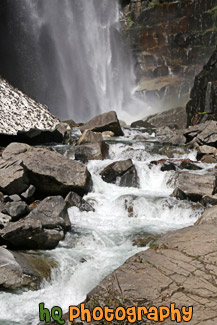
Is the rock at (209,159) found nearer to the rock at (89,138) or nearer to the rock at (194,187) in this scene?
the rock at (194,187)

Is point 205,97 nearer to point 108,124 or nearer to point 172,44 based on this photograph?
point 108,124

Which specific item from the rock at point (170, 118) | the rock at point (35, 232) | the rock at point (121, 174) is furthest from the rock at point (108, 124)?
the rock at point (170, 118)

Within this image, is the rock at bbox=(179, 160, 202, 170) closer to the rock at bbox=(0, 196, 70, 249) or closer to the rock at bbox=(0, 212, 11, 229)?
the rock at bbox=(0, 196, 70, 249)

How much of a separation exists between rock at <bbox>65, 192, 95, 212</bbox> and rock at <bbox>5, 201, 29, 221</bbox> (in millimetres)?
1557

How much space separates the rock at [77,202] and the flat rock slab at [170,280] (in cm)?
440

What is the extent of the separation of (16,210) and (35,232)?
4.96 feet

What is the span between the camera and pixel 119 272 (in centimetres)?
437

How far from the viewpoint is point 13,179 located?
29.3 feet

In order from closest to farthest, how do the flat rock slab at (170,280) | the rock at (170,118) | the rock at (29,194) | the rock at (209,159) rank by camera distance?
the flat rock slab at (170,280) → the rock at (29,194) → the rock at (209,159) → the rock at (170,118)

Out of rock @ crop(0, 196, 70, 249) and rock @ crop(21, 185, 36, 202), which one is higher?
rock @ crop(21, 185, 36, 202)

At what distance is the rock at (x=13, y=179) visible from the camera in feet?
29.2

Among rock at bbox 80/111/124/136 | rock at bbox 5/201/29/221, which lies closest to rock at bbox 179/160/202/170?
rock at bbox 5/201/29/221

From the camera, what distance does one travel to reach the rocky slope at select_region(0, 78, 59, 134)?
15.3 meters

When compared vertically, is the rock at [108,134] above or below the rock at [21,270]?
above
